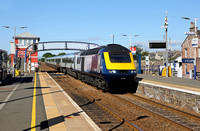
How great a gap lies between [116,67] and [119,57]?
96 cm

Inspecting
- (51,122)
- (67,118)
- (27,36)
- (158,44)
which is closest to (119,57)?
(67,118)

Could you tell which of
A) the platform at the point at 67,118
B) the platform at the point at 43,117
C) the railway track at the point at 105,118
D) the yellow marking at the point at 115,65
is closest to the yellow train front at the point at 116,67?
the yellow marking at the point at 115,65

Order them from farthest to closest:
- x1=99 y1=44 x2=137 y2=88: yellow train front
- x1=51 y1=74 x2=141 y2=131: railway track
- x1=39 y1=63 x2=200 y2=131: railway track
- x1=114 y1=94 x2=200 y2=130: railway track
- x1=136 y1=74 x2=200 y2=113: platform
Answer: x1=99 y1=44 x2=137 y2=88: yellow train front
x1=136 y1=74 x2=200 y2=113: platform
x1=114 y1=94 x2=200 y2=130: railway track
x1=39 y1=63 x2=200 y2=131: railway track
x1=51 y1=74 x2=141 y2=131: railway track

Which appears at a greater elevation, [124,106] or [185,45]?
[185,45]

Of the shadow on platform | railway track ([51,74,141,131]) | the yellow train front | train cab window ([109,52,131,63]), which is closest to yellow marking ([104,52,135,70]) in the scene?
the yellow train front

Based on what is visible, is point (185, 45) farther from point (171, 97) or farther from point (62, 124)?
point (62, 124)

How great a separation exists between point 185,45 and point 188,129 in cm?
3843

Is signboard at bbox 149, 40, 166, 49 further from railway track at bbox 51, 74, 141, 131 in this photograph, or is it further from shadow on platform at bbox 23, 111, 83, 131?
shadow on platform at bbox 23, 111, 83, 131

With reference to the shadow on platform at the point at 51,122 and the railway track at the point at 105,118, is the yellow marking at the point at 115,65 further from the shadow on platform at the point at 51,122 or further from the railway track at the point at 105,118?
the shadow on platform at the point at 51,122

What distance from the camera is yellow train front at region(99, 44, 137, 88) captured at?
17.1 m

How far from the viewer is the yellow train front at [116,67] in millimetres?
17128

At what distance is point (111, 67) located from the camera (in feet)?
56.4

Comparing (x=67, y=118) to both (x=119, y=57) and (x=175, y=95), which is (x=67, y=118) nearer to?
(x=175, y=95)

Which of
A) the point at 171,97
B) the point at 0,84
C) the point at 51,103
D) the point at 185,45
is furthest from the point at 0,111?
the point at 185,45
